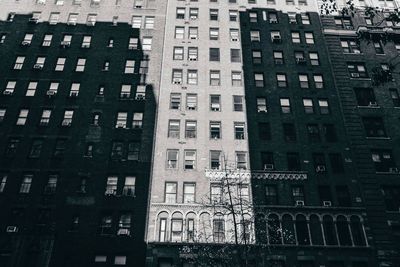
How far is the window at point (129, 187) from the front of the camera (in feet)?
128

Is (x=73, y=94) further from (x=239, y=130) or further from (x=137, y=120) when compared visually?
(x=239, y=130)

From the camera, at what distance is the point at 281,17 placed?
53.1 meters

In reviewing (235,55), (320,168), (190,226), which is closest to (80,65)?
(235,55)

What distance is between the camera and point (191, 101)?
44938mm

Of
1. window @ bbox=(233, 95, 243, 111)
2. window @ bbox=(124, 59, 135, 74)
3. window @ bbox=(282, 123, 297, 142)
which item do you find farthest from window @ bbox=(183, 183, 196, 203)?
window @ bbox=(124, 59, 135, 74)

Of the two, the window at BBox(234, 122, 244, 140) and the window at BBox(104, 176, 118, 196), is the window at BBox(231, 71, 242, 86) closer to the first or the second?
the window at BBox(234, 122, 244, 140)

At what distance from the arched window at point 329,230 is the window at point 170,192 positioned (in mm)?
14833

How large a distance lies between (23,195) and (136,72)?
18.8 meters

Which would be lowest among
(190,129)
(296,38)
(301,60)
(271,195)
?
(271,195)

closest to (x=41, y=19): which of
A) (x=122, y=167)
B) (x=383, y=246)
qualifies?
(x=122, y=167)

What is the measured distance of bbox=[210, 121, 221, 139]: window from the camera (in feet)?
139

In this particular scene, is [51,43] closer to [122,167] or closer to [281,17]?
[122,167]

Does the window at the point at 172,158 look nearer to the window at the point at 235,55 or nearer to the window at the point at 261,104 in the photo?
the window at the point at 261,104

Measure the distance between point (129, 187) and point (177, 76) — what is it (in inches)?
598
